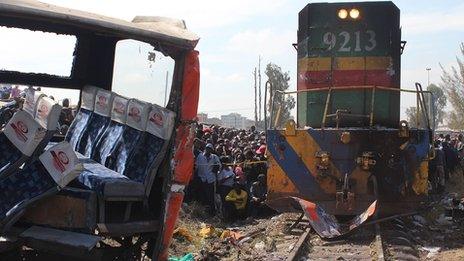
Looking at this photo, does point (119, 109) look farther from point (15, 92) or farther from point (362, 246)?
point (362, 246)

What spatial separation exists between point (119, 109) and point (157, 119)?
0.73m

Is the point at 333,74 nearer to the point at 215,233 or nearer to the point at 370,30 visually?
the point at 370,30

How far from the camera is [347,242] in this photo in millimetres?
7320

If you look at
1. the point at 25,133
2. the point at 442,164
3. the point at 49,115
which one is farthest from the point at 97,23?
the point at 442,164

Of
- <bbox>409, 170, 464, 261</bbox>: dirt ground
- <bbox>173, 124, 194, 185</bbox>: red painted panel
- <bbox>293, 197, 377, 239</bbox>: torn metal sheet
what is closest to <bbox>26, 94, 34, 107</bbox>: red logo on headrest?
<bbox>173, 124, 194, 185</bbox>: red painted panel

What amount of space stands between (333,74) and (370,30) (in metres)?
0.93

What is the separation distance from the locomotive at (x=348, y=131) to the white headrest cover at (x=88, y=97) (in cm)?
343

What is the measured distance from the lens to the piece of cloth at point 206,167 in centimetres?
1141

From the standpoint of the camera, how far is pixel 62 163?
152 inches

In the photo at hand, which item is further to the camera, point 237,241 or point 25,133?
point 237,241

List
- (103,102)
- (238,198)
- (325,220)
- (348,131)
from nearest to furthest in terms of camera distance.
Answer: (103,102)
(325,220)
(348,131)
(238,198)

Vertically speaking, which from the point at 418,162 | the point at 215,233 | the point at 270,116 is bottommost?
the point at 215,233

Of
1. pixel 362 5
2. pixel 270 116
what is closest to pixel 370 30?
pixel 362 5

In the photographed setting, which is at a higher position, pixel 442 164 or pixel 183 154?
pixel 183 154
